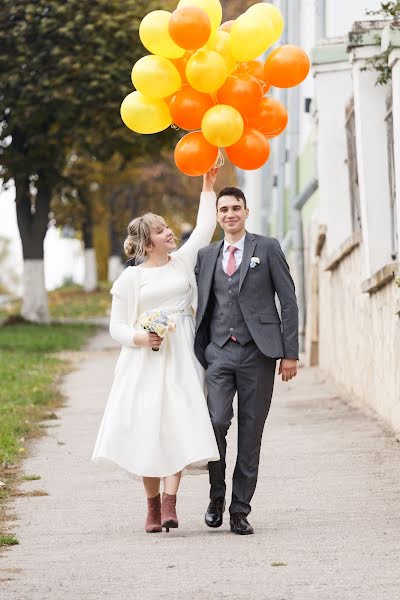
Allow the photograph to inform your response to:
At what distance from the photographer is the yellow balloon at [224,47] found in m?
8.41

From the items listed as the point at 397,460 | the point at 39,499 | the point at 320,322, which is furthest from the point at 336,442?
the point at 320,322

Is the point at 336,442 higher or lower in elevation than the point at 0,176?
lower

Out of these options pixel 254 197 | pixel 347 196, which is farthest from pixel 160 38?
pixel 254 197

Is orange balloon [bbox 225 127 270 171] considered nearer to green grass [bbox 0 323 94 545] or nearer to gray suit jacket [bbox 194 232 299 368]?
gray suit jacket [bbox 194 232 299 368]

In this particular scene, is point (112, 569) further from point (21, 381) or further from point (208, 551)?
point (21, 381)

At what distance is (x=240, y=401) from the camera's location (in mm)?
8359

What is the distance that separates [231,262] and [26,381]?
10336 millimetres

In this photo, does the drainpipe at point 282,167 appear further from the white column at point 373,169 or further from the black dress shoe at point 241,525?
the black dress shoe at point 241,525

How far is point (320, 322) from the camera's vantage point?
20.3m

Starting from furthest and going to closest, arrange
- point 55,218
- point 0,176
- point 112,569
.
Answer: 1. point 55,218
2. point 0,176
3. point 112,569

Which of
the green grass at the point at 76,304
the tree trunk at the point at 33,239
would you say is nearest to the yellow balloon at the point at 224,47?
the tree trunk at the point at 33,239

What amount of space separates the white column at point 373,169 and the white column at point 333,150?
3622 millimetres

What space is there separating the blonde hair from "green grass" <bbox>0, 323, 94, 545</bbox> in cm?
194

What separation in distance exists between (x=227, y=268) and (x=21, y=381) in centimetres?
1033
